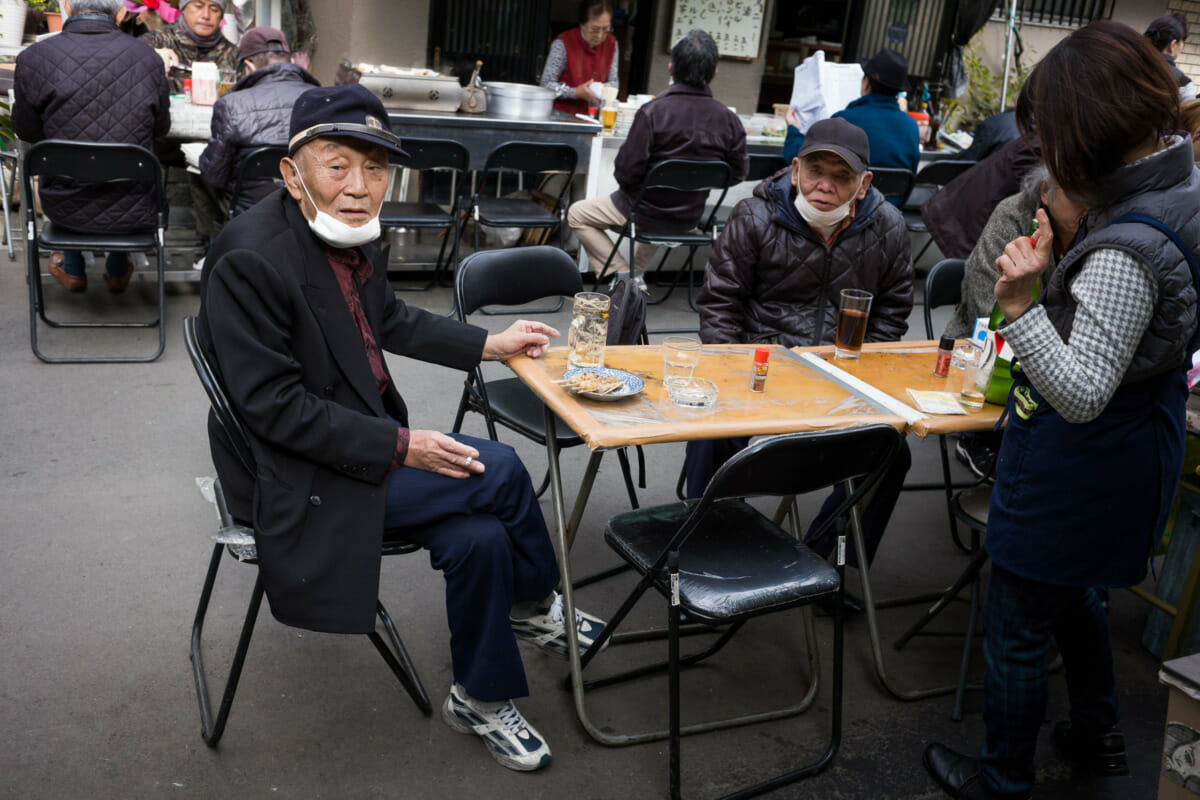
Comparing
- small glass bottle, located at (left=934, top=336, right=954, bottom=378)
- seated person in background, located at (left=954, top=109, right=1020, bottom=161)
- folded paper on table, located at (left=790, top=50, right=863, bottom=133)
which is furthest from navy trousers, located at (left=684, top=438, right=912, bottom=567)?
folded paper on table, located at (left=790, top=50, right=863, bottom=133)

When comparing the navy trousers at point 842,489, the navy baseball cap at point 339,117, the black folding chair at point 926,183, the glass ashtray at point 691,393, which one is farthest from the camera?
the black folding chair at point 926,183

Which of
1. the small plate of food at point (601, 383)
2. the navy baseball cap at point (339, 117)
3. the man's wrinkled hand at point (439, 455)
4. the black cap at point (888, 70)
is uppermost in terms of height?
the black cap at point (888, 70)

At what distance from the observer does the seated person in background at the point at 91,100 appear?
178 inches

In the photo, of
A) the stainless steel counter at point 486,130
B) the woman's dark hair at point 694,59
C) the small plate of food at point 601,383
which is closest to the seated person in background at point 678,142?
the woman's dark hair at point 694,59

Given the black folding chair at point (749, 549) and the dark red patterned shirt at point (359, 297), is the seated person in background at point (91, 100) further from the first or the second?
the black folding chair at point (749, 549)

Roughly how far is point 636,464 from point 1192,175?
8.20ft

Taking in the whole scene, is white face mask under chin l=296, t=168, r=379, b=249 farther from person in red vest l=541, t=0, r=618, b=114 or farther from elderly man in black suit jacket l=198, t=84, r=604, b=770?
person in red vest l=541, t=0, r=618, b=114

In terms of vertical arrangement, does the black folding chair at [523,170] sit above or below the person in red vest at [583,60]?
below

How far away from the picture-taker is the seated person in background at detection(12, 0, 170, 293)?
178 inches

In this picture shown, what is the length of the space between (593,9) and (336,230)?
5800 millimetres

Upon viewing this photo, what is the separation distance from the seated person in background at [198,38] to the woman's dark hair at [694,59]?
2894 mm

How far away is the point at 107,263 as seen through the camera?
5.34 meters

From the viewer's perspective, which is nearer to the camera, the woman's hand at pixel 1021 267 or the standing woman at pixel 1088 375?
the standing woman at pixel 1088 375

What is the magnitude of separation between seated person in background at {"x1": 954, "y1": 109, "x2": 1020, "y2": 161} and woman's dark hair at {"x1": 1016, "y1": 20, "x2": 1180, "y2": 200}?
4451 millimetres
